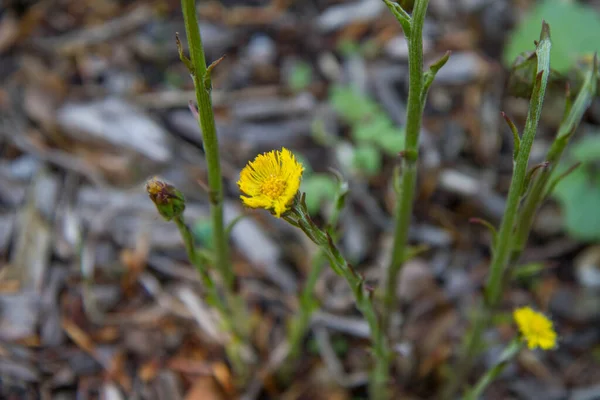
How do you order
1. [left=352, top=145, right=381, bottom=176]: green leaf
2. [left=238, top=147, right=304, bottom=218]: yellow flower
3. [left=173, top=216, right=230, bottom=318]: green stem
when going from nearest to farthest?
[left=238, top=147, right=304, bottom=218]: yellow flower < [left=173, top=216, right=230, bottom=318]: green stem < [left=352, top=145, right=381, bottom=176]: green leaf

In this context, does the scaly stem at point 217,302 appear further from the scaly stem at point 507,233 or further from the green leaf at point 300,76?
the green leaf at point 300,76

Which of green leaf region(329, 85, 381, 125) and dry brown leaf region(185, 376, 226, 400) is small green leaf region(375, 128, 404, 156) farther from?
dry brown leaf region(185, 376, 226, 400)

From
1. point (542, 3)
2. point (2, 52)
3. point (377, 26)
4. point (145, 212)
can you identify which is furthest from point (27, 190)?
point (542, 3)

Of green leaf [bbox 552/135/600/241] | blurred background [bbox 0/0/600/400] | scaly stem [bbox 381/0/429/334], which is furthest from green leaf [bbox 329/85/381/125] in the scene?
scaly stem [bbox 381/0/429/334]

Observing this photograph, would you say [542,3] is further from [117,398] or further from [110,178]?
[117,398]

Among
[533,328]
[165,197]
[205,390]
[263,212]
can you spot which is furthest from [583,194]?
[165,197]

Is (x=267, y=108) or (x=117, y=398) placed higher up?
(x=267, y=108)

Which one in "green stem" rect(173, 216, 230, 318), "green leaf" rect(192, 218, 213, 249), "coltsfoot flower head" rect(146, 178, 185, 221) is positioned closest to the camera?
"coltsfoot flower head" rect(146, 178, 185, 221)
